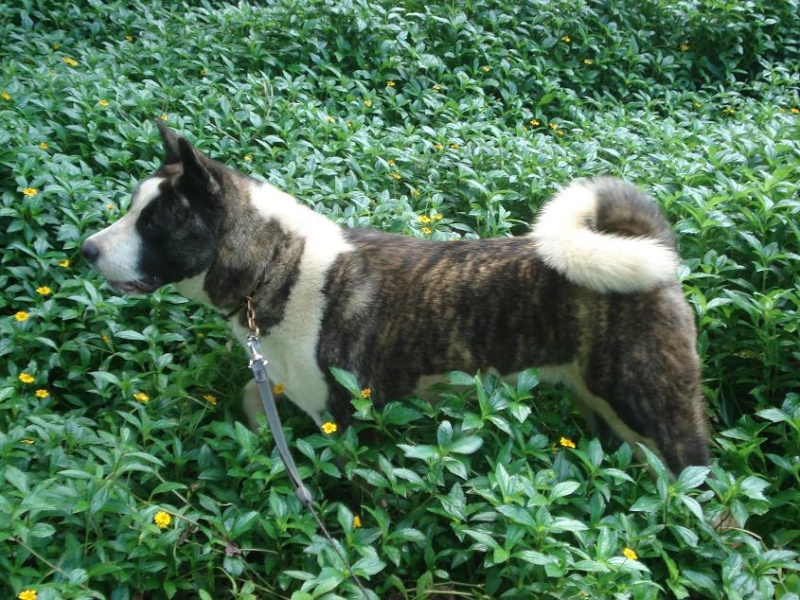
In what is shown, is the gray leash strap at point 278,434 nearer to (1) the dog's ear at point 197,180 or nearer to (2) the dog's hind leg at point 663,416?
(1) the dog's ear at point 197,180

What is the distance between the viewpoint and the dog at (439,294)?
2.93 m

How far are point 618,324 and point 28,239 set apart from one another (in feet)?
9.55

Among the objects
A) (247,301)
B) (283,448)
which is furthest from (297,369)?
(283,448)

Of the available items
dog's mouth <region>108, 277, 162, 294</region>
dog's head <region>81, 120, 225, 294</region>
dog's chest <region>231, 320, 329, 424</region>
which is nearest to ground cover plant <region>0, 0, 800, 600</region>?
dog's chest <region>231, 320, 329, 424</region>

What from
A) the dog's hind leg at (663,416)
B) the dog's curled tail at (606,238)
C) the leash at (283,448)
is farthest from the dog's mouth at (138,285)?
the dog's hind leg at (663,416)

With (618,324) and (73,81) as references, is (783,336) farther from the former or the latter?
(73,81)

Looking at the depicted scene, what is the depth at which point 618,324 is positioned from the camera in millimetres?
2916

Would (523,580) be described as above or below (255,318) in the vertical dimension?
below

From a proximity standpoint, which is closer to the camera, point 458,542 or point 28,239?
point 458,542

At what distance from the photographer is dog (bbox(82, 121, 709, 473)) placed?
293 centimetres

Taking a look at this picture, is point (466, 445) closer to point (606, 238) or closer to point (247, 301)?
point (606, 238)

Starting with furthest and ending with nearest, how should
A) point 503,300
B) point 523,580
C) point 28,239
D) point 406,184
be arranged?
point 406,184, point 28,239, point 503,300, point 523,580

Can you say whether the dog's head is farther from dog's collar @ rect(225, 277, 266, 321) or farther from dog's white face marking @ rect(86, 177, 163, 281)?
dog's collar @ rect(225, 277, 266, 321)

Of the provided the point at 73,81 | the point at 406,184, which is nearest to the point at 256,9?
the point at 73,81
